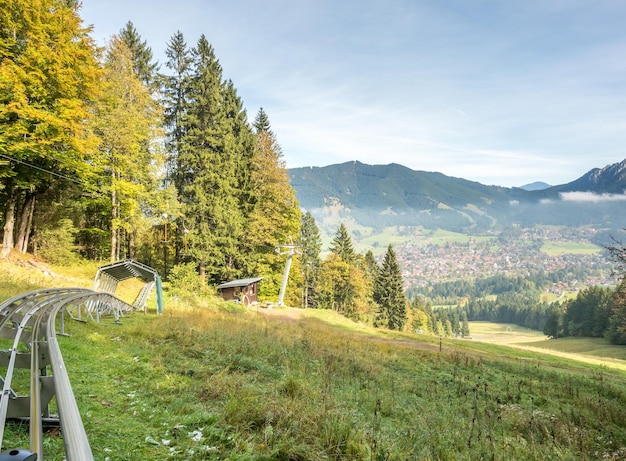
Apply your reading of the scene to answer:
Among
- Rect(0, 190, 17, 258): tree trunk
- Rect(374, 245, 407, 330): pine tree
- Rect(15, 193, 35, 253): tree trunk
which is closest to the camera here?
Rect(0, 190, 17, 258): tree trunk

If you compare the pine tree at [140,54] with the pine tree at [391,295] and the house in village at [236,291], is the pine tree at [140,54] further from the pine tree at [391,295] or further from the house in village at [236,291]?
the pine tree at [391,295]

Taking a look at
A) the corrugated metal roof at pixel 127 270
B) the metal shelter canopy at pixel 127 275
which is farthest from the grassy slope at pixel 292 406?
the corrugated metal roof at pixel 127 270

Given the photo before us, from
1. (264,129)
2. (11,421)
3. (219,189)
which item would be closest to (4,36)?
(219,189)

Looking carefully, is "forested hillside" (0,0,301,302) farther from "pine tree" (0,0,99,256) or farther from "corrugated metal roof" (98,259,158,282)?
"corrugated metal roof" (98,259,158,282)

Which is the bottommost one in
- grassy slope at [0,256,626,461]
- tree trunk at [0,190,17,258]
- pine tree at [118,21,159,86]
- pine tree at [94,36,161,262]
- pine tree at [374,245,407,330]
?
pine tree at [374,245,407,330]

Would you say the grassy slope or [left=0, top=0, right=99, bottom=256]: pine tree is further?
[left=0, top=0, right=99, bottom=256]: pine tree

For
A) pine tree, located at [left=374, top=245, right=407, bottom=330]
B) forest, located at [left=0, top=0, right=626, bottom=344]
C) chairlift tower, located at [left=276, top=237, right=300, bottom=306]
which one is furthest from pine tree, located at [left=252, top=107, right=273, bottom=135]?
pine tree, located at [left=374, top=245, right=407, bottom=330]

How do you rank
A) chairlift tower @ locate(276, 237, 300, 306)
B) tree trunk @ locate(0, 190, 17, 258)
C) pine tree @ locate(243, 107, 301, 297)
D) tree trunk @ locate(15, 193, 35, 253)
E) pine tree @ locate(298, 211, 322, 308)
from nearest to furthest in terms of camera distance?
tree trunk @ locate(0, 190, 17, 258), tree trunk @ locate(15, 193, 35, 253), chairlift tower @ locate(276, 237, 300, 306), pine tree @ locate(243, 107, 301, 297), pine tree @ locate(298, 211, 322, 308)

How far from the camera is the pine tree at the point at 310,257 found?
62688 millimetres

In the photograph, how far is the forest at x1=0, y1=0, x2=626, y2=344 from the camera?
17.5 meters

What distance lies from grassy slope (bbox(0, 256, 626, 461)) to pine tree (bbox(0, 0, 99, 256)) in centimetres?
1183

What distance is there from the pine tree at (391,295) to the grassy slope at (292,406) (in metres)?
54.7

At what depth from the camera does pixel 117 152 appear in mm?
23812

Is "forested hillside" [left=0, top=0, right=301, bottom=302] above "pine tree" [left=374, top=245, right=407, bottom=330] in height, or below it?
above
